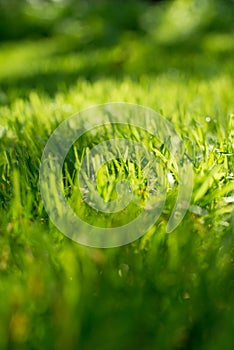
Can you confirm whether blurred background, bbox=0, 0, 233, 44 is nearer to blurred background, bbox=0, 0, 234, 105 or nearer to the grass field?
blurred background, bbox=0, 0, 234, 105

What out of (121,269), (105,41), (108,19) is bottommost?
(121,269)

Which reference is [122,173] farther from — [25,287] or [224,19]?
[224,19]

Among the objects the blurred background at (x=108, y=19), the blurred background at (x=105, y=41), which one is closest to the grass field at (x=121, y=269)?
the blurred background at (x=105, y=41)

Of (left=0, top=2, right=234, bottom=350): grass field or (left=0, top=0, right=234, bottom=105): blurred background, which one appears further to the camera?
(left=0, top=0, right=234, bottom=105): blurred background

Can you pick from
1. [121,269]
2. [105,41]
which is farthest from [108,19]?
[121,269]

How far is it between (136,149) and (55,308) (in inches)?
29.5

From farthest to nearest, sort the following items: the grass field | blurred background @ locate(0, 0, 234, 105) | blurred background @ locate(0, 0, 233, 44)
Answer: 1. blurred background @ locate(0, 0, 233, 44)
2. blurred background @ locate(0, 0, 234, 105)
3. the grass field

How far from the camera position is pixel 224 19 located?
7078 millimetres

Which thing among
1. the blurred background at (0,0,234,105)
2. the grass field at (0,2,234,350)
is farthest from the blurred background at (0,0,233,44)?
the grass field at (0,2,234,350)

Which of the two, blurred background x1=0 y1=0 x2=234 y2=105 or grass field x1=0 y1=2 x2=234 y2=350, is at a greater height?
blurred background x1=0 y1=0 x2=234 y2=105

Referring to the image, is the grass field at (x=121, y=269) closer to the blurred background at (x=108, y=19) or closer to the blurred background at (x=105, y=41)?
the blurred background at (x=105, y=41)

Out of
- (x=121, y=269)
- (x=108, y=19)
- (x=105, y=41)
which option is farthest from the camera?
(x=108, y=19)

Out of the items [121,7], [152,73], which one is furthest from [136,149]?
[121,7]

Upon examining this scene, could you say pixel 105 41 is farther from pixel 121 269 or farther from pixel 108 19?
pixel 121 269
